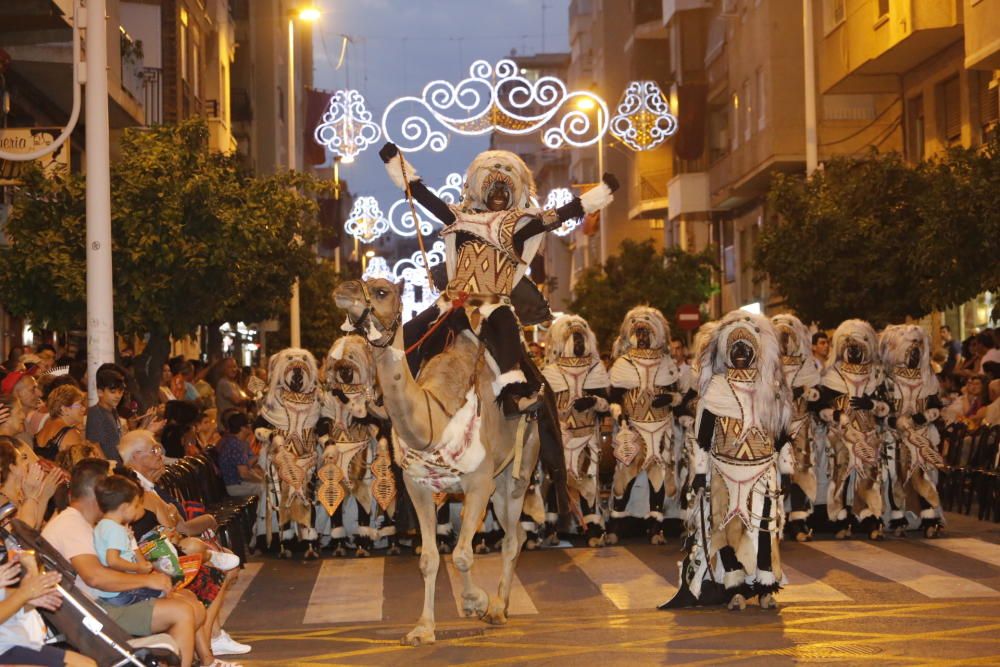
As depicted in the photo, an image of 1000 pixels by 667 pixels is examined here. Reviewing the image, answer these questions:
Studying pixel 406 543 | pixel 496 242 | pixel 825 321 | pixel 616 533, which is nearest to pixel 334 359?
pixel 406 543

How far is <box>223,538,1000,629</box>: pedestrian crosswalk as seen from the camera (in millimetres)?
13664

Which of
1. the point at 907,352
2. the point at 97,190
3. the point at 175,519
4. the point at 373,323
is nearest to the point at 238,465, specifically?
the point at 97,190

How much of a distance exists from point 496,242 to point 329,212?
52781mm

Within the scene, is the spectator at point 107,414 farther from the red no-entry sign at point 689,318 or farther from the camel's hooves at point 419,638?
the red no-entry sign at point 689,318

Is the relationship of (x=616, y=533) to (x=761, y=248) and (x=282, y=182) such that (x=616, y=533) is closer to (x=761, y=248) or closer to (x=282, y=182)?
(x=282, y=182)

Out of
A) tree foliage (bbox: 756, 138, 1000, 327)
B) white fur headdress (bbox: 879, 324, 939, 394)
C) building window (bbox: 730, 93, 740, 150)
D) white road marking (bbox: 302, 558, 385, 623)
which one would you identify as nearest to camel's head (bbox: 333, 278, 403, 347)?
white road marking (bbox: 302, 558, 385, 623)

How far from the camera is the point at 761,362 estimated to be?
1336cm

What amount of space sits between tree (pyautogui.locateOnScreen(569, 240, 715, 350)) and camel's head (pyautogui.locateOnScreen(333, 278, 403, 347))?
1445 inches

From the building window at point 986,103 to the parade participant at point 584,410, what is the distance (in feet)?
45.6

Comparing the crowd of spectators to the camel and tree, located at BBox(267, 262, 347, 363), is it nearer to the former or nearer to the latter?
the camel

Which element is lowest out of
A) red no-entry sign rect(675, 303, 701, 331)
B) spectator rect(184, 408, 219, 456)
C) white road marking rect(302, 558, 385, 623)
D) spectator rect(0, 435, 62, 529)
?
white road marking rect(302, 558, 385, 623)

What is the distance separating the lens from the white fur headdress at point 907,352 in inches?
711

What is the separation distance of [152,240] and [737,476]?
31.8 ft

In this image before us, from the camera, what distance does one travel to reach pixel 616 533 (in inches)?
727
